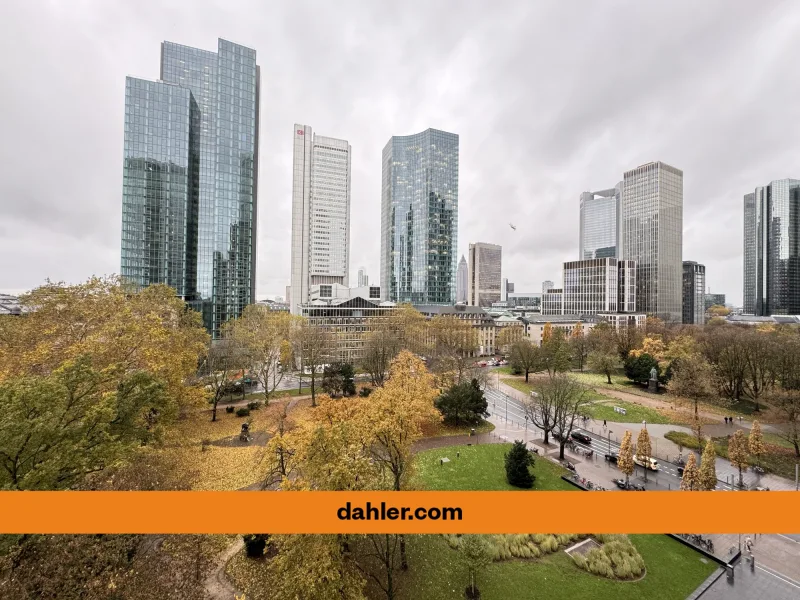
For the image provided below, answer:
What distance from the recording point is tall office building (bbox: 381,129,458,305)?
12619 cm

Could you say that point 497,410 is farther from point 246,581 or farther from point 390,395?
point 246,581

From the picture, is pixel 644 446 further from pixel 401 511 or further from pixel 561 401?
pixel 401 511

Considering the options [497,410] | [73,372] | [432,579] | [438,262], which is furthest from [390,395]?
[438,262]

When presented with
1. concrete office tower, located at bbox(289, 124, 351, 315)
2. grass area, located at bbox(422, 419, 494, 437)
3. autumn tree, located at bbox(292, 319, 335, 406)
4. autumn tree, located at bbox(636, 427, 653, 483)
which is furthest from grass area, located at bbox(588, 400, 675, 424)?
concrete office tower, located at bbox(289, 124, 351, 315)

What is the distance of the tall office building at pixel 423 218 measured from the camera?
126m

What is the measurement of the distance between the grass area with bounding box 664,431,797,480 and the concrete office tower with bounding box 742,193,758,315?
17778 centimetres

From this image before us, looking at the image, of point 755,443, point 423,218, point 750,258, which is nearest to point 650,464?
point 755,443

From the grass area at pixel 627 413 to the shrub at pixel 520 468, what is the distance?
1530 centimetres

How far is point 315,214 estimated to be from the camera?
10450 cm

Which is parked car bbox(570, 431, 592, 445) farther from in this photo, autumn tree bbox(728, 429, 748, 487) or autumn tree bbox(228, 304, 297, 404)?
autumn tree bbox(228, 304, 297, 404)

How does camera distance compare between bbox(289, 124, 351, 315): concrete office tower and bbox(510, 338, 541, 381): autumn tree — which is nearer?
bbox(510, 338, 541, 381): autumn tree

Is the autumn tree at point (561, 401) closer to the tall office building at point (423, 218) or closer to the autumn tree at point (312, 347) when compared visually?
the autumn tree at point (312, 347)

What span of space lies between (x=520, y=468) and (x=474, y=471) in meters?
3.44

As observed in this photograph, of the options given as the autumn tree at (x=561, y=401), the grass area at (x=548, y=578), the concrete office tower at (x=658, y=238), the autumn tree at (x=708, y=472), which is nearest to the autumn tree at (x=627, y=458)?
the autumn tree at (x=708, y=472)
